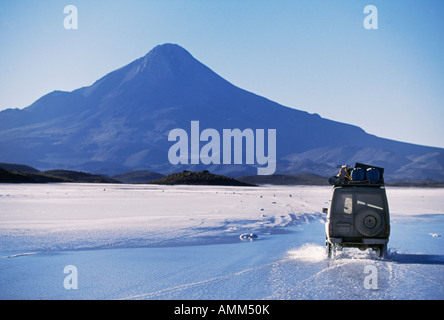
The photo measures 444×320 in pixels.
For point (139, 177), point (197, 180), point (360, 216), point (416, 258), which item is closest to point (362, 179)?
point (360, 216)

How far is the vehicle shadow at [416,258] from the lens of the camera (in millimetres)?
9852

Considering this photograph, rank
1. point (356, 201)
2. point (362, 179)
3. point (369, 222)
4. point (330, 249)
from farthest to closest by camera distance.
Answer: point (330, 249)
point (362, 179)
point (356, 201)
point (369, 222)

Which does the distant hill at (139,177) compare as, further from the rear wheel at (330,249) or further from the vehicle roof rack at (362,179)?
the vehicle roof rack at (362,179)

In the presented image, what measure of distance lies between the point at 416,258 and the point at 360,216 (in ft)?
5.42

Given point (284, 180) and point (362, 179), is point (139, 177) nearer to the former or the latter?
point (284, 180)

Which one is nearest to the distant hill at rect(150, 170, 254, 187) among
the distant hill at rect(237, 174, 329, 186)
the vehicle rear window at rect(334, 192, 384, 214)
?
the distant hill at rect(237, 174, 329, 186)

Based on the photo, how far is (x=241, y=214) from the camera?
822 inches

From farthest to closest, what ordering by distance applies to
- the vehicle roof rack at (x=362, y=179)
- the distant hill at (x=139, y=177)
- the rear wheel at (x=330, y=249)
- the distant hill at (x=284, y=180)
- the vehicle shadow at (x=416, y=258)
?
the distant hill at (x=139, y=177) → the distant hill at (x=284, y=180) → the rear wheel at (x=330, y=249) → the vehicle roof rack at (x=362, y=179) → the vehicle shadow at (x=416, y=258)

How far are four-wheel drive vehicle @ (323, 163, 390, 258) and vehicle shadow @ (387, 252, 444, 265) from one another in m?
0.41

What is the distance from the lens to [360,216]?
32.3ft

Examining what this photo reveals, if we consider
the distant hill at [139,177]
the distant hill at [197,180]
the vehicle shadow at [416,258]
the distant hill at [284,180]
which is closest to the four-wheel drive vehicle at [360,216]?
the vehicle shadow at [416,258]

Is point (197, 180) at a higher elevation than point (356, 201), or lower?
lower
